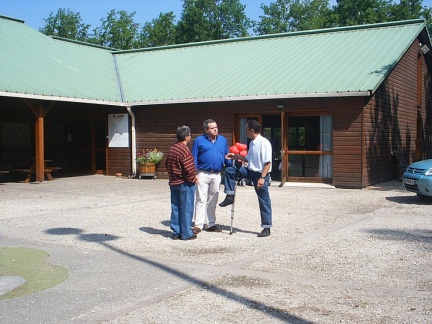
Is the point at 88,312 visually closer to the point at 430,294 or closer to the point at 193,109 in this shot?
the point at 430,294

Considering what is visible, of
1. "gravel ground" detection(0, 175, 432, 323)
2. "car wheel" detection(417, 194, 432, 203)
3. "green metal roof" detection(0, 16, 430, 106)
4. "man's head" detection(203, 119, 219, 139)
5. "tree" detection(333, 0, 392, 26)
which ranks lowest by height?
"gravel ground" detection(0, 175, 432, 323)

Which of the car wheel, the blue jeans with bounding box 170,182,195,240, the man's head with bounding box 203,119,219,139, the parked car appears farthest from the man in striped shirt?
the car wheel

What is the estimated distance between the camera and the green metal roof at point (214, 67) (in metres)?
16.2

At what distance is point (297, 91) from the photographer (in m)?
15.9

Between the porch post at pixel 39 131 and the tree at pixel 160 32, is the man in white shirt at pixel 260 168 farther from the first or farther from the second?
the tree at pixel 160 32

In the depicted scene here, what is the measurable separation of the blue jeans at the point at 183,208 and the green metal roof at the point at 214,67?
8.07 metres

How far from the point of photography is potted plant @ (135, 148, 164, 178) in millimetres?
19031

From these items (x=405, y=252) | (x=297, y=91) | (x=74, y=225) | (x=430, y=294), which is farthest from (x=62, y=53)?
(x=430, y=294)

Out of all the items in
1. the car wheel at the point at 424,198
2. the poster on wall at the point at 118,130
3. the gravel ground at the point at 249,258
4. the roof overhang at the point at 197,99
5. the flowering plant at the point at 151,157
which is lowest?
the gravel ground at the point at 249,258

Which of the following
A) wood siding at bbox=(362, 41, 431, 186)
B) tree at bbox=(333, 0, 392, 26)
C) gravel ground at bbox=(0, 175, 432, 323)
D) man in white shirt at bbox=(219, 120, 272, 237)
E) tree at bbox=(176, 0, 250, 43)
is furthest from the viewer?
tree at bbox=(176, 0, 250, 43)

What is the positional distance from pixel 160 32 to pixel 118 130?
126 feet

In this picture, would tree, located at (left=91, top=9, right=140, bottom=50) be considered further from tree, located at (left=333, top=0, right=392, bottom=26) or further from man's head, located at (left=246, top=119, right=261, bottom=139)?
man's head, located at (left=246, top=119, right=261, bottom=139)

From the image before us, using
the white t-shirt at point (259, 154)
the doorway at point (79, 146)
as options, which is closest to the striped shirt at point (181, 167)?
the white t-shirt at point (259, 154)

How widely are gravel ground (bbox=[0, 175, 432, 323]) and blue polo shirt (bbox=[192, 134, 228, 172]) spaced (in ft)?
3.55
